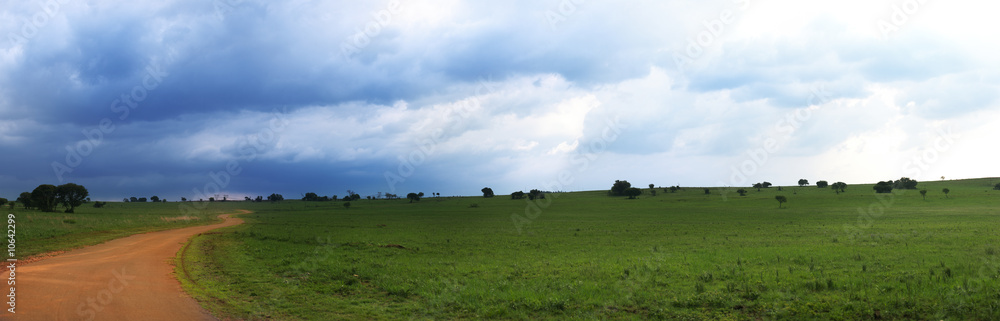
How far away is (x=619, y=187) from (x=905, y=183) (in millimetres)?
81524

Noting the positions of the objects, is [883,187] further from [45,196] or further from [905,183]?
[45,196]

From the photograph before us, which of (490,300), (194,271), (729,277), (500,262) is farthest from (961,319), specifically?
(194,271)

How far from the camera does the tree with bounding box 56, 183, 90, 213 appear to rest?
84562mm

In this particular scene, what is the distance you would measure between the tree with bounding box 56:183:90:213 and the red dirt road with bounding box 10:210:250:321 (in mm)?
83355

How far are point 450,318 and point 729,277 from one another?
37.8 feet

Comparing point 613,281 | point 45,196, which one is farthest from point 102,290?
point 45,196

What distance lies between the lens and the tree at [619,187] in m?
167

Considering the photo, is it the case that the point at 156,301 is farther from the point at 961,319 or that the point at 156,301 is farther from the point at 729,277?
the point at 961,319

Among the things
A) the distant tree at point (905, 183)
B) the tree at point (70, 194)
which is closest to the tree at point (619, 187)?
the distant tree at point (905, 183)

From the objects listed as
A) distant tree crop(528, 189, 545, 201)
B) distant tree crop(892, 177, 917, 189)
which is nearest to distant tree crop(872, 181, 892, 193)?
distant tree crop(892, 177, 917, 189)

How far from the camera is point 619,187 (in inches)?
6644

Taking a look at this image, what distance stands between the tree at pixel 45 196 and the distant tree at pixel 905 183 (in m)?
198

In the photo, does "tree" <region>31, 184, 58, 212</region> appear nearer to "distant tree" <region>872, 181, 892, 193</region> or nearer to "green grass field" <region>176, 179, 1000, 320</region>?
"green grass field" <region>176, 179, 1000, 320</region>

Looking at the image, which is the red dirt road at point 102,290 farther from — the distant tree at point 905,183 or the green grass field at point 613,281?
the distant tree at point 905,183
